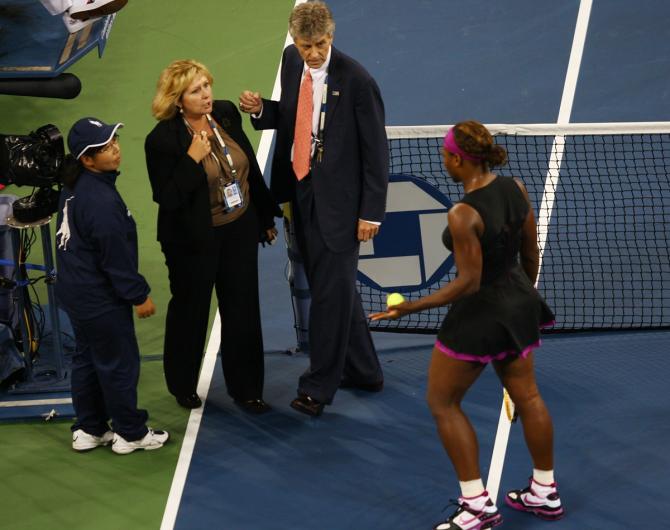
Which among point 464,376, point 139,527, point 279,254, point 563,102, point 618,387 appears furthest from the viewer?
point 563,102

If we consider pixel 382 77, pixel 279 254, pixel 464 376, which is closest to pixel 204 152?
pixel 464 376

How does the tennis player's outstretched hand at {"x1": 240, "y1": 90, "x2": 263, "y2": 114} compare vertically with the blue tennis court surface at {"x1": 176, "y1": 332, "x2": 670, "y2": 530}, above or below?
above

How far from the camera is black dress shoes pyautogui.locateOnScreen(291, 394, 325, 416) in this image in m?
7.68

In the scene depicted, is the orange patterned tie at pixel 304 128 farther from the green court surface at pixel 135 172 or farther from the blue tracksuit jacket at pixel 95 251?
the green court surface at pixel 135 172

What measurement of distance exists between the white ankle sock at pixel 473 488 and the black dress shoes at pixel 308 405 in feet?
4.93

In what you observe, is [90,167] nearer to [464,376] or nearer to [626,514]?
[464,376]

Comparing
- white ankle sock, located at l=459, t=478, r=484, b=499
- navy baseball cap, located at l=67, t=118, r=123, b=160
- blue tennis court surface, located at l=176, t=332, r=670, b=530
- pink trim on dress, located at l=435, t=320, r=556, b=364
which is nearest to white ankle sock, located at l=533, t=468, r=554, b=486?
blue tennis court surface, located at l=176, t=332, r=670, b=530

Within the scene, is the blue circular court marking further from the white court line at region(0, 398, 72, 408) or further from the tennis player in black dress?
the white court line at region(0, 398, 72, 408)

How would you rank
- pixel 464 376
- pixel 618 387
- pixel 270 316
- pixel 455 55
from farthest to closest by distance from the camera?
1. pixel 455 55
2. pixel 270 316
3. pixel 618 387
4. pixel 464 376

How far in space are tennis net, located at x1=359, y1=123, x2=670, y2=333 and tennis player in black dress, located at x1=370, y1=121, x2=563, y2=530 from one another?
2.03 metres

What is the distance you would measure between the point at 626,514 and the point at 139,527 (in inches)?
105

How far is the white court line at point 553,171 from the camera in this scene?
7113mm

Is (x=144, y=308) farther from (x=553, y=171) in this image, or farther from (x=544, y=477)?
(x=553, y=171)

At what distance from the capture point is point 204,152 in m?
7.07
